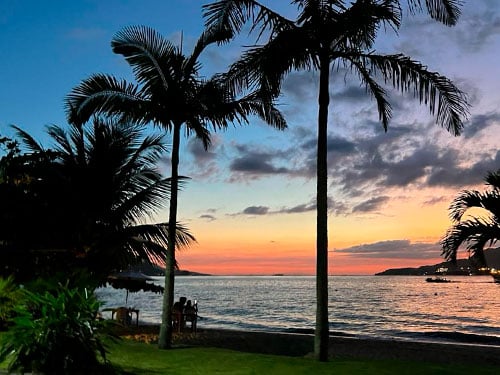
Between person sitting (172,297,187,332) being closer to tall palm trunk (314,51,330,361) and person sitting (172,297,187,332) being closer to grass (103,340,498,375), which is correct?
grass (103,340,498,375)

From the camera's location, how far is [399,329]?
49125mm

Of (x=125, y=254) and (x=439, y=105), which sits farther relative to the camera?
(x=125, y=254)

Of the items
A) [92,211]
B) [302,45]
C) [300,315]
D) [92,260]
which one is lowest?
[300,315]

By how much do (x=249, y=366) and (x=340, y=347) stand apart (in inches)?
431

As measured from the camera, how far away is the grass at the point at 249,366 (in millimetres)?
10188

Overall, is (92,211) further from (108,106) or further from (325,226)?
(325,226)

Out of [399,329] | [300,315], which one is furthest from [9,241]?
[300,315]

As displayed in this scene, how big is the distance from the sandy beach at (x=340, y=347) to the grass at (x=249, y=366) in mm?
6043

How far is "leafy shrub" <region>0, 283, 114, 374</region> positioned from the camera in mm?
8398

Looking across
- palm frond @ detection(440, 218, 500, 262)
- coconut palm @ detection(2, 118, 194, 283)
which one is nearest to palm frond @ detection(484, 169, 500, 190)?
palm frond @ detection(440, 218, 500, 262)

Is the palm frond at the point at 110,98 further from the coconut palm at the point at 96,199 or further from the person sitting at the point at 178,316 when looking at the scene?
the person sitting at the point at 178,316

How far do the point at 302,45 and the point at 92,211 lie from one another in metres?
10.6

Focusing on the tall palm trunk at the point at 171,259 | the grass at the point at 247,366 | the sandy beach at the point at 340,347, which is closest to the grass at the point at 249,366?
the grass at the point at 247,366

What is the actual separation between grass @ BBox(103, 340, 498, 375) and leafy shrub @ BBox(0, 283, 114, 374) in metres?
1.13
